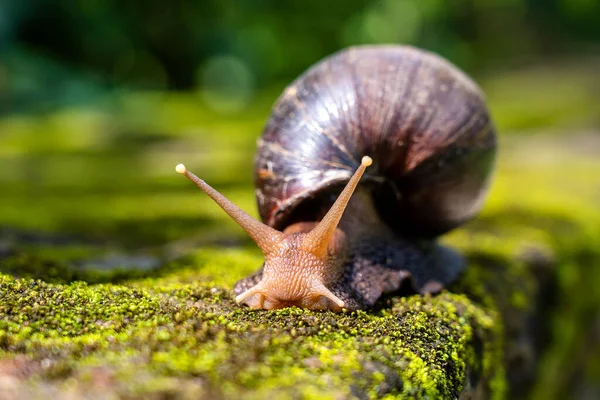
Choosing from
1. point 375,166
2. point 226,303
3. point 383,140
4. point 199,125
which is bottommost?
point 226,303

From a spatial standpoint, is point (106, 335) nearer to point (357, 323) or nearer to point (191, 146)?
point (357, 323)

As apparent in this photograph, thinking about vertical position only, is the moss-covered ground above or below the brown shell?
below

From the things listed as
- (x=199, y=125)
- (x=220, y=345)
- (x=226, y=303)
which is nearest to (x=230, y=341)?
(x=220, y=345)

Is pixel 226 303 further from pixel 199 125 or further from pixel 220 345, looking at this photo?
pixel 199 125

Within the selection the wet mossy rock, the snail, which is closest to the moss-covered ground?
the wet mossy rock

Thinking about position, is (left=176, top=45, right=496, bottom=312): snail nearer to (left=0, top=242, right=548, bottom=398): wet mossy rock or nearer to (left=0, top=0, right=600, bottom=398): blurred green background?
(left=0, top=242, right=548, bottom=398): wet mossy rock

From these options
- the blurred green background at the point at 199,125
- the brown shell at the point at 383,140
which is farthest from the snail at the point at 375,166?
the blurred green background at the point at 199,125

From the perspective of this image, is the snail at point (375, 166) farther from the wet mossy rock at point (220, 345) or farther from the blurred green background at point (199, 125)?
the blurred green background at point (199, 125)
